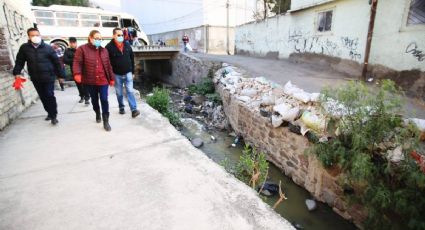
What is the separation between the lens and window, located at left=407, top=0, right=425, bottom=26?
5189 mm

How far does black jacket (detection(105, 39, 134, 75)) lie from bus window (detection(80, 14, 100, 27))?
40.3ft

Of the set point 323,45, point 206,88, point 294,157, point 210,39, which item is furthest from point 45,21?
point 294,157

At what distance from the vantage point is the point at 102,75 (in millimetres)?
3533

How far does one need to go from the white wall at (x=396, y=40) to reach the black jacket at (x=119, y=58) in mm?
6028

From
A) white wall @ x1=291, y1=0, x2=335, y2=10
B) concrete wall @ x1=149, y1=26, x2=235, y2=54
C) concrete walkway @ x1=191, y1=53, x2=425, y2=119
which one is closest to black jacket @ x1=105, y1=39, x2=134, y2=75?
concrete walkway @ x1=191, y1=53, x2=425, y2=119

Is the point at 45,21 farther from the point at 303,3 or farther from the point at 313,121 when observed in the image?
the point at 313,121

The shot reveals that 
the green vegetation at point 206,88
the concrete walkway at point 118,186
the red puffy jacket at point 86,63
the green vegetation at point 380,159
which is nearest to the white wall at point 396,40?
the green vegetation at point 380,159

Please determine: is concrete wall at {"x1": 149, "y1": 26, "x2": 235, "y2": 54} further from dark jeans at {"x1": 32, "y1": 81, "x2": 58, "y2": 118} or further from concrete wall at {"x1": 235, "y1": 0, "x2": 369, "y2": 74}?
dark jeans at {"x1": 32, "y1": 81, "x2": 58, "y2": 118}

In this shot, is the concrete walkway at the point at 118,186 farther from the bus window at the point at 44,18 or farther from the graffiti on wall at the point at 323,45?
the bus window at the point at 44,18

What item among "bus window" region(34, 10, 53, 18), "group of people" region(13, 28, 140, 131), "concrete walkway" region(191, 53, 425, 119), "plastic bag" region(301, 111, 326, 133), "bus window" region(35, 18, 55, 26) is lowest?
"plastic bag" region(301, 111, 326, 133)

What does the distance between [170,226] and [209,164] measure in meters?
0.88

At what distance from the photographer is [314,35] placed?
8703mm

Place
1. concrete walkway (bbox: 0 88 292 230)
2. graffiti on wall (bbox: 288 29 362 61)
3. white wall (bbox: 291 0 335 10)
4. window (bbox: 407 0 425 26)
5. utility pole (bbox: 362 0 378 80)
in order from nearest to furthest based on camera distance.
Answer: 1. concrete walkway (bbox: 0 88 292 230)
2. window (bbox: 407 0 425 26)
3. utility pole (bbox: 362 0 378 80)
4. graffiti on wall (bbox: 288 29 362 61)
5. white wall (bbox: 291 0 335 10)

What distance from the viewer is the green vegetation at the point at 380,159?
2670 mm
